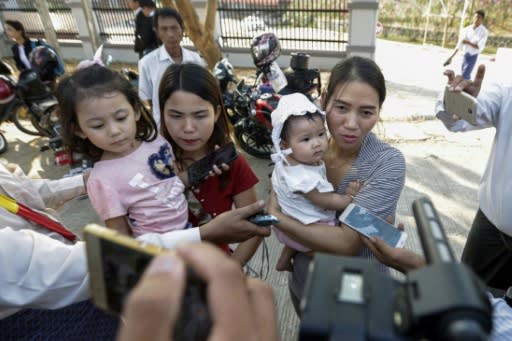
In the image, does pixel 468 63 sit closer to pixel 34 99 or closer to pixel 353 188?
pixel 353 188

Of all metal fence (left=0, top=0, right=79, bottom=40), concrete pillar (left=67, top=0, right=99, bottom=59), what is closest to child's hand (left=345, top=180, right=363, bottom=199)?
concrete pillar (left=67, top=0, right=99, bottom=59)

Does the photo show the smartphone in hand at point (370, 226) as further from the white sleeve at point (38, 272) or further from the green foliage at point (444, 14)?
the green foliage at point (444, 14)

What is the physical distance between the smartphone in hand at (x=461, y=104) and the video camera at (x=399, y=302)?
1502mm

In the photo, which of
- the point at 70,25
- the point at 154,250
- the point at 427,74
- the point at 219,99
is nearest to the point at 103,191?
the point at 219,99

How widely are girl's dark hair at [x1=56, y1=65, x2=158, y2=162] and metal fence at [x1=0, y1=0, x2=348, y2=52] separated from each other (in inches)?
312

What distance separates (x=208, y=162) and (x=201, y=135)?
0.42 feet

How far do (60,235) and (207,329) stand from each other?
1.15 m

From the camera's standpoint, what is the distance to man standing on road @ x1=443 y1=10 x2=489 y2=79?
7.57 meters

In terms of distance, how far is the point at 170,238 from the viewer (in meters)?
1.27

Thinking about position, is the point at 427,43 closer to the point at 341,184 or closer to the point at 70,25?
the point at 70,25

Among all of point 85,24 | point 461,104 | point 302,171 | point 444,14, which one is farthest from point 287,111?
point 444,14

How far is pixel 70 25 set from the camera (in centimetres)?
1070

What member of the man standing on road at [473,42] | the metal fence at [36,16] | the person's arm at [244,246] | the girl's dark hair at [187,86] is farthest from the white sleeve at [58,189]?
the metal fence at [36,16]

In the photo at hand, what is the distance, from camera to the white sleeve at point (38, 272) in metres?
0.98
